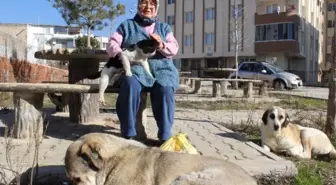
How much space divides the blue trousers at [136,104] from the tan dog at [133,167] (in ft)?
5.41

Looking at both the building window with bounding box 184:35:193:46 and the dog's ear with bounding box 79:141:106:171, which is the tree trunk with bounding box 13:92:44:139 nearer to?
the dog's ear with bounding box 79:141:106:171

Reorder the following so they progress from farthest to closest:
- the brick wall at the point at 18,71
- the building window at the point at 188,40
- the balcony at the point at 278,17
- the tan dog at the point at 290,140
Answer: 1. the building window at the point at 188,40
2. the balcony at the point at 278,17
3. the brick wall at the point at 18,71
4. the tan dog at the point at 290,140

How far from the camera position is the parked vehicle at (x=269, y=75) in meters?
30.3

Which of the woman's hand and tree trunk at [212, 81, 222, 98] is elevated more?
the woman's hand

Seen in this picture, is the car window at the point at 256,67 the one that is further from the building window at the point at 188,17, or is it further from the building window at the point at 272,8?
the building window at the point at 188,17

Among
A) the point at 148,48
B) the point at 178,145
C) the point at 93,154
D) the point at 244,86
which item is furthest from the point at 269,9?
the point at 93,154

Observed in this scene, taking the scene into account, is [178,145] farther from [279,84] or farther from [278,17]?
[278,17]

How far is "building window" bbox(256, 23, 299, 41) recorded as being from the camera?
4928 cm

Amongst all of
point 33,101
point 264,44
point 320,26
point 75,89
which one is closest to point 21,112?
point 33,101

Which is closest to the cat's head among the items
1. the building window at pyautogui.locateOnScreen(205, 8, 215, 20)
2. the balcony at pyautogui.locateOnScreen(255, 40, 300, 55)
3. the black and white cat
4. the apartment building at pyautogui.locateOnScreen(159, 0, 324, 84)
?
the black and white cat

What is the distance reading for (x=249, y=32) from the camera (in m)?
54.2

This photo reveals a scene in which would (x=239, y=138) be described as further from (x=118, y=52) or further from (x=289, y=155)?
(x=118, y=52)

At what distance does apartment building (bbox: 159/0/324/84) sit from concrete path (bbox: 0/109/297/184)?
3949cm

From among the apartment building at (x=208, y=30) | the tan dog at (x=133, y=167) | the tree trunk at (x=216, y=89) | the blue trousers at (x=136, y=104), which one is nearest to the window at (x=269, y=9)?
the apartment building at (x=208, y=30)
